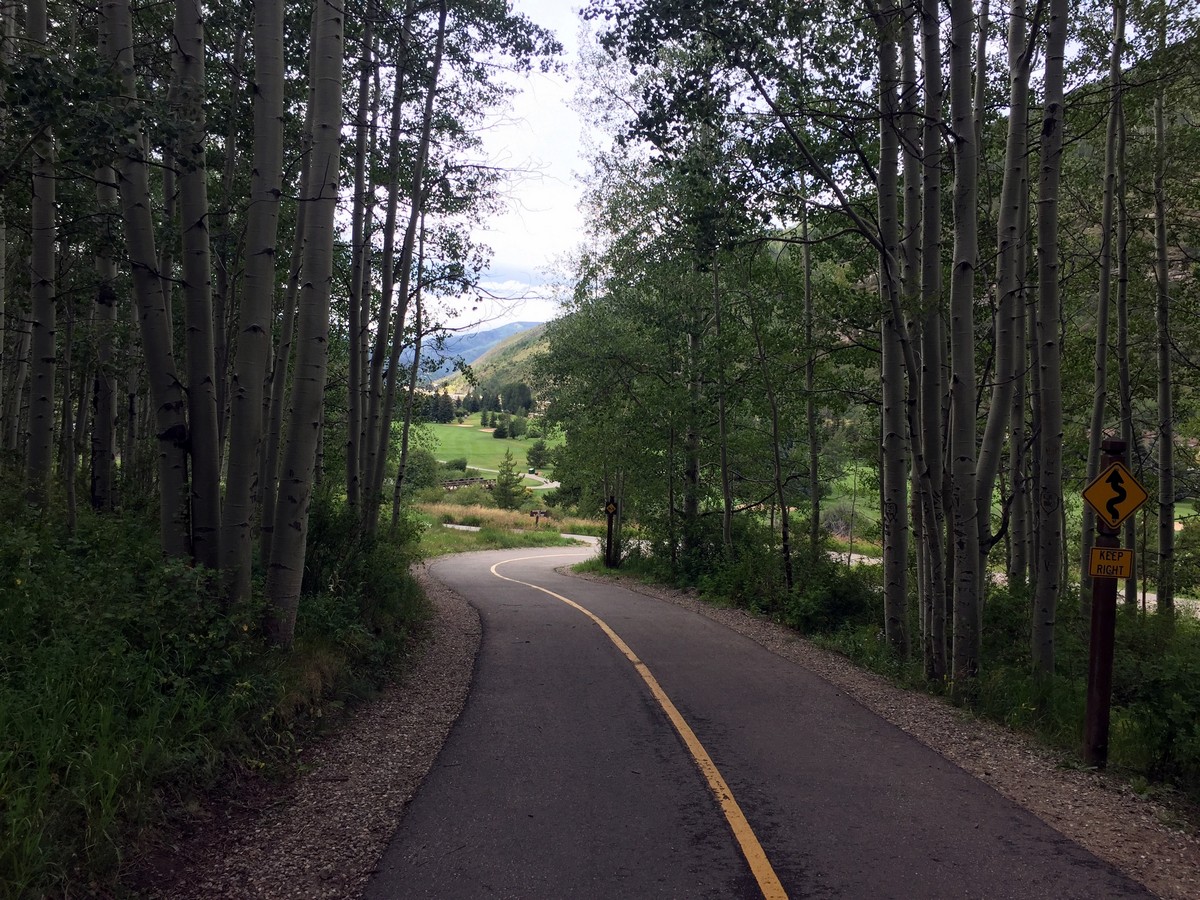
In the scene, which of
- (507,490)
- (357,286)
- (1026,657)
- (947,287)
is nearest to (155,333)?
(357,286)

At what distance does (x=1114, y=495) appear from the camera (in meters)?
6.30

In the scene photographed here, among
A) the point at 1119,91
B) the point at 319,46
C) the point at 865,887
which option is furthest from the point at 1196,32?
the point at 865,887

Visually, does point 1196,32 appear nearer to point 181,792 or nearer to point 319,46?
point 319,46

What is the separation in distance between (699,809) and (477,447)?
385 feet

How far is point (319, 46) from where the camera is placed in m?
7.20

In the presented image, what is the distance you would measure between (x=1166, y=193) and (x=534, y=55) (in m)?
11.6

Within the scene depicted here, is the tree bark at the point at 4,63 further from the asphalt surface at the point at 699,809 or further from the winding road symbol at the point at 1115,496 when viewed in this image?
the winding road symbol at the point at 1115,496

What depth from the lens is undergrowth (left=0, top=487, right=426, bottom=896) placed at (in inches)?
151

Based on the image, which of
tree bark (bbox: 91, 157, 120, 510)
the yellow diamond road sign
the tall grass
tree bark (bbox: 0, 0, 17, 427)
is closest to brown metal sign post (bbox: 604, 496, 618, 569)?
tree bark (bbox: 0, 0, 17, 427)

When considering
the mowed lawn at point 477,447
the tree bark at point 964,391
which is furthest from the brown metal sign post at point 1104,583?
the mowed lawn at point 477,447

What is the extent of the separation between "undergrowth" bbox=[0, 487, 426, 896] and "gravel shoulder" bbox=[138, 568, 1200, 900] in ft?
1.13

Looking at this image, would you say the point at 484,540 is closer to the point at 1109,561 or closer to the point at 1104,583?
the point at 1104,583

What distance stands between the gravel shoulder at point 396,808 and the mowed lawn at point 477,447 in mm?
90589

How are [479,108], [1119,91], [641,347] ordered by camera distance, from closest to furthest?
[1119,91], [479,108], [641,347]
